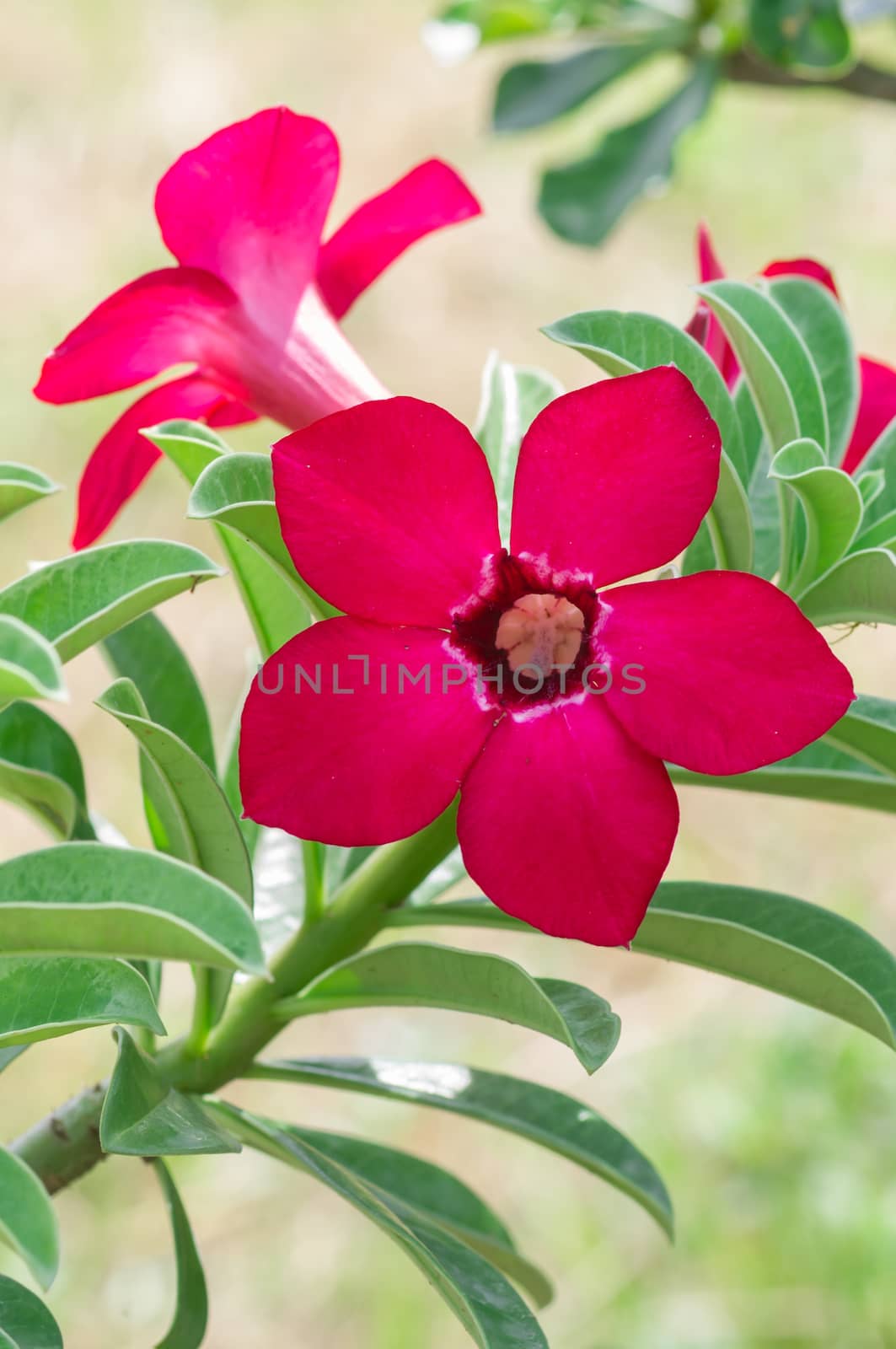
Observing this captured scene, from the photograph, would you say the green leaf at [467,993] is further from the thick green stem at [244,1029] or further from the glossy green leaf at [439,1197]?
the glossy green leaf at [439,1197]

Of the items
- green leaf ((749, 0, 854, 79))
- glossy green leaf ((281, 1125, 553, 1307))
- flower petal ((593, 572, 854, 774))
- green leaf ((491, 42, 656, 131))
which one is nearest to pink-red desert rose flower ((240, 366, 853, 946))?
flower petal ((593, 572, 854, 774))

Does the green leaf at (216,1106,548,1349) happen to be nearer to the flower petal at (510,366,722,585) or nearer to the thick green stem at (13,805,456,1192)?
the thick green stem at (13,805,456,1192)

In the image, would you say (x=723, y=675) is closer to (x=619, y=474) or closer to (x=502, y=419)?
(x=619, y=474)

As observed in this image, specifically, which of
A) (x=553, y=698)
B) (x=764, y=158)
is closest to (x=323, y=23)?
(x=764, y=158)

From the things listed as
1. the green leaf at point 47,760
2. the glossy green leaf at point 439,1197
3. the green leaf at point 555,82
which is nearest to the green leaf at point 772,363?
the green leaf at point 47,760

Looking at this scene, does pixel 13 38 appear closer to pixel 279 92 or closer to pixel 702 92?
pixel 279 92

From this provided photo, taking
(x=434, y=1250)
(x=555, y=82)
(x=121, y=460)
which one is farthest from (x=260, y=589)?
(x=555, y=82)
